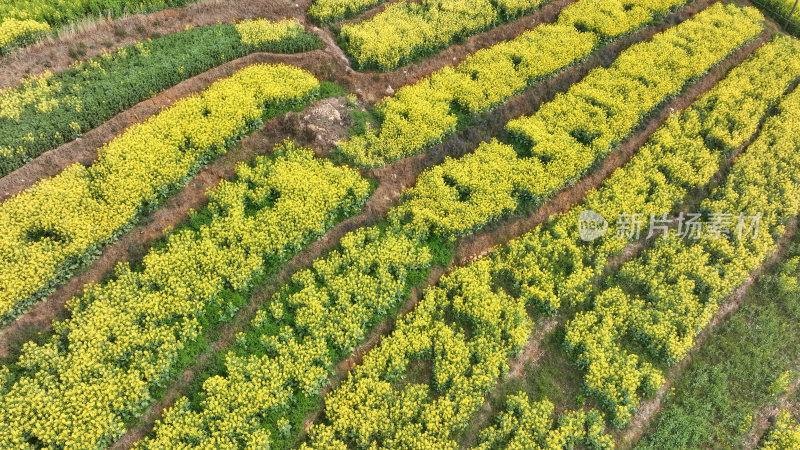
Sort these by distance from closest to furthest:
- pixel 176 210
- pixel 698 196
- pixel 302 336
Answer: pixel 302 336
pixel 176 210
pixel 698 196

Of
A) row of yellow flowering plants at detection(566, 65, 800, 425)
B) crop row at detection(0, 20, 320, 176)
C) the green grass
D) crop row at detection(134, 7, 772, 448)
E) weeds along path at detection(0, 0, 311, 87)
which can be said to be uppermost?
weeds along path at detection(0, 0, 311, 87)

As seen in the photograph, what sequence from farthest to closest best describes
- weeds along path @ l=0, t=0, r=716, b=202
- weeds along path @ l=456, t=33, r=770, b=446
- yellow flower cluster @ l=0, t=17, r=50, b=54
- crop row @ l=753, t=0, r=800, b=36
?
crop row @ l=753, t=0, r=800, b=36 < yellow flower cluster @ l=0, t=17, r=50, b=54 < weeds along path @ l=0, t=0, r=716, b=202 < weeds along path @ l=456, t=33, r=770, b=446

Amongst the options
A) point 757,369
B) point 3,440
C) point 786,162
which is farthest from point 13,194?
point 786,162

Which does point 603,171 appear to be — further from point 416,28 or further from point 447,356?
point 416,28

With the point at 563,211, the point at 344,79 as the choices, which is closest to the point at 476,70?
the point at 344,79

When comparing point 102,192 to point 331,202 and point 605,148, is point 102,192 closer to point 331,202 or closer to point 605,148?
point 331,202

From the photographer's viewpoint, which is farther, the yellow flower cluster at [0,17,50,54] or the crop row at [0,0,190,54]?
the crop row at [0,0,190,54]

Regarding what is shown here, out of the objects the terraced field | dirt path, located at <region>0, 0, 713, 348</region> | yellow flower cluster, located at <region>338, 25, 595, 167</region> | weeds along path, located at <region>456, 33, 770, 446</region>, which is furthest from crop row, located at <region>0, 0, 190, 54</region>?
weeds along path, located at <region>456, 33, 770, 446</region>

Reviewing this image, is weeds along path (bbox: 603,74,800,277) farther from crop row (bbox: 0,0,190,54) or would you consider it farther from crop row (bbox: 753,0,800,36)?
crop row (bbox: 0,0,190,54)
